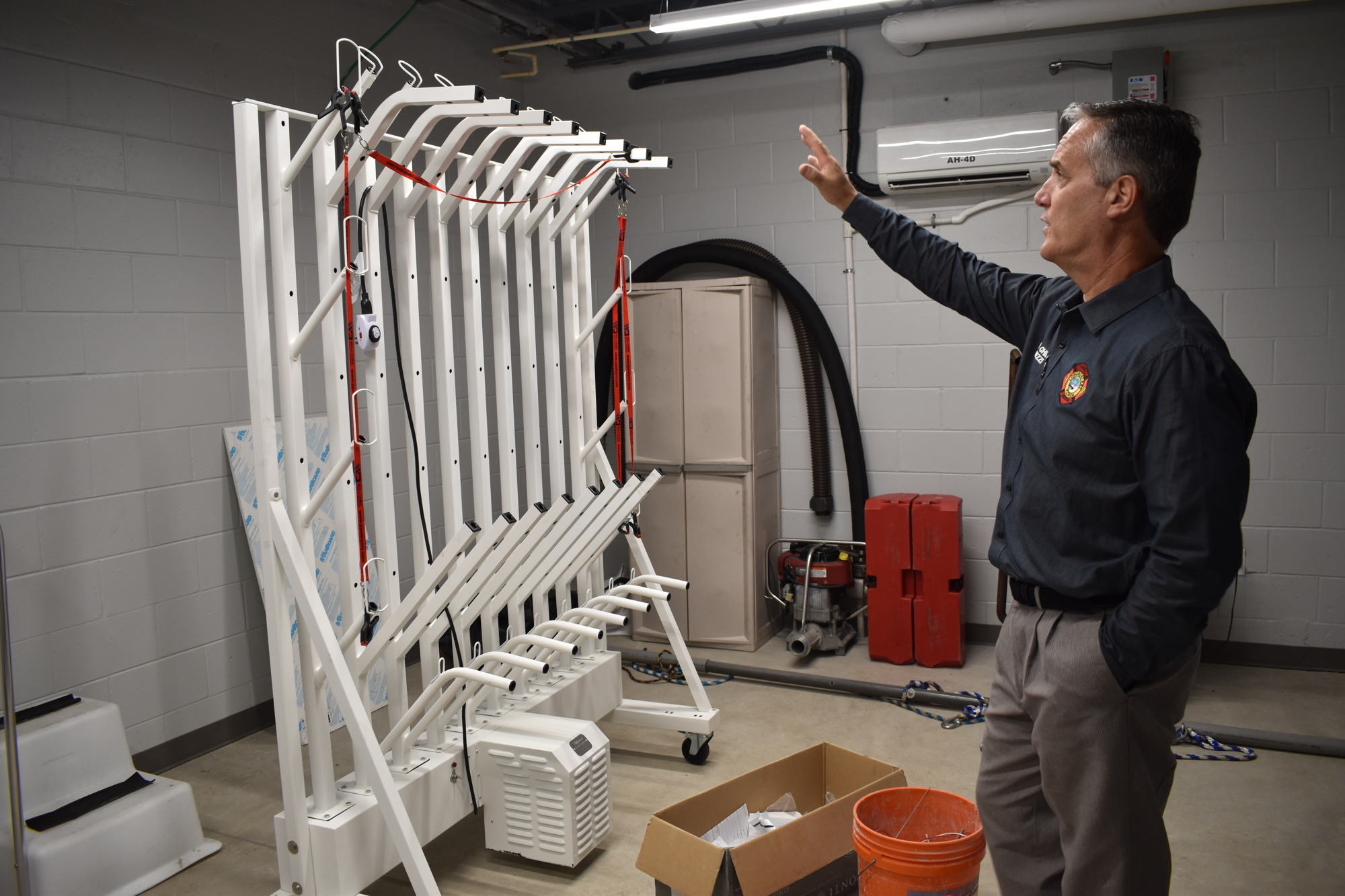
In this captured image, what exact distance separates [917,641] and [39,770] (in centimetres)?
340

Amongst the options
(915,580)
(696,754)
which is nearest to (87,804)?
(696,754)

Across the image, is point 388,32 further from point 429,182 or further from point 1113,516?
point 1113,516

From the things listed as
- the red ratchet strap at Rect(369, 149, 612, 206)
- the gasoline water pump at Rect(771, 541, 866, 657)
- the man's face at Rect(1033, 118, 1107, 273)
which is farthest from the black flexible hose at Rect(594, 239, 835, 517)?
the man's face at Rect(1033, 118, 1107, 273)

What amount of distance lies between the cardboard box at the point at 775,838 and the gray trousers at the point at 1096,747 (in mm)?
702

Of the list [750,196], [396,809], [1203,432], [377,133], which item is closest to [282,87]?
[377,133]

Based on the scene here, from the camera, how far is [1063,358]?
174cm

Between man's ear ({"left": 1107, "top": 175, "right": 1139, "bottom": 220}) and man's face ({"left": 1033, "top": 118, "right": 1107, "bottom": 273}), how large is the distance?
0.03ft

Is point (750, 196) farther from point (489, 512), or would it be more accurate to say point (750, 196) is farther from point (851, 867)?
point (851, 867)

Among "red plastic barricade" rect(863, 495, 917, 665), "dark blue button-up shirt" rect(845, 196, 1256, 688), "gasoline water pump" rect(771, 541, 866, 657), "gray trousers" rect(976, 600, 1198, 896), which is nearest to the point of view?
"dark blue button-up shirt" rect(845, 196, 1256, 688)

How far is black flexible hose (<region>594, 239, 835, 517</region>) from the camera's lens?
481cm

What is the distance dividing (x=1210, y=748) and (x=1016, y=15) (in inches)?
121

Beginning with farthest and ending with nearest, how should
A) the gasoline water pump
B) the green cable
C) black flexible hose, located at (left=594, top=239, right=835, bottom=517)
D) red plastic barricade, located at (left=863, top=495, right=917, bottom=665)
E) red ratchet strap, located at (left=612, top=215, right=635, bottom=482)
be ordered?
black flexible hose, located at (left=594, top=239, right=835, bottom=517) < the gasoline water pump < red plastic barricade, located at (left=863, top=495, right=917, bottom=665) < the green cable < red ratchet strap, located at (left=612, top=215, right=635, bottom=482)

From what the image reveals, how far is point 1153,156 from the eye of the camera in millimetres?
1622

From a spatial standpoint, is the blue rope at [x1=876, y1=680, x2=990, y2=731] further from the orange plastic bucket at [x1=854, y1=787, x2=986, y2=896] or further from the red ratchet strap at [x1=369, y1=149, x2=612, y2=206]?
the red ratchet strap at [x1=369, y1=149, x2=612, y2=206]
